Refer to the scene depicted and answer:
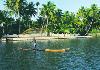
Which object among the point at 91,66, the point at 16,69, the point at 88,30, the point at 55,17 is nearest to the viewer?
the point at 16,69

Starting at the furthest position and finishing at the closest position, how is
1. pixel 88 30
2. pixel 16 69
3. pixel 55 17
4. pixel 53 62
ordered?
1. pixel 88 30
2. pixel 55 17
3. pixel 53 62
4. pixel 16 69

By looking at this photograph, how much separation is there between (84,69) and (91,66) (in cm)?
321

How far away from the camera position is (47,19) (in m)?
140

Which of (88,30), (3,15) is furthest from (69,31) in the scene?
(3,15)

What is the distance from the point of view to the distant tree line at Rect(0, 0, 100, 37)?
12662 centimetres

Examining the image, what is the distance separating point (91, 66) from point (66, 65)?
4.01 m

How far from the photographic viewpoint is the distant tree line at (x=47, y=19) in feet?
415

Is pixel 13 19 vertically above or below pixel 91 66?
above

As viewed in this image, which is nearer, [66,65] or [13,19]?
[66,65]

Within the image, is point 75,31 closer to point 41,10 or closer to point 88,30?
point 88,30

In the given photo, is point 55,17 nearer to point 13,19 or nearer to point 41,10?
point 41,10

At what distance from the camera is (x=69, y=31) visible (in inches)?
5930

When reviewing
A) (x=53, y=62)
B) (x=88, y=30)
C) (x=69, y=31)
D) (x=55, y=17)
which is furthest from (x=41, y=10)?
(x=53, y=62)

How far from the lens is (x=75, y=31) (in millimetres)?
154750
